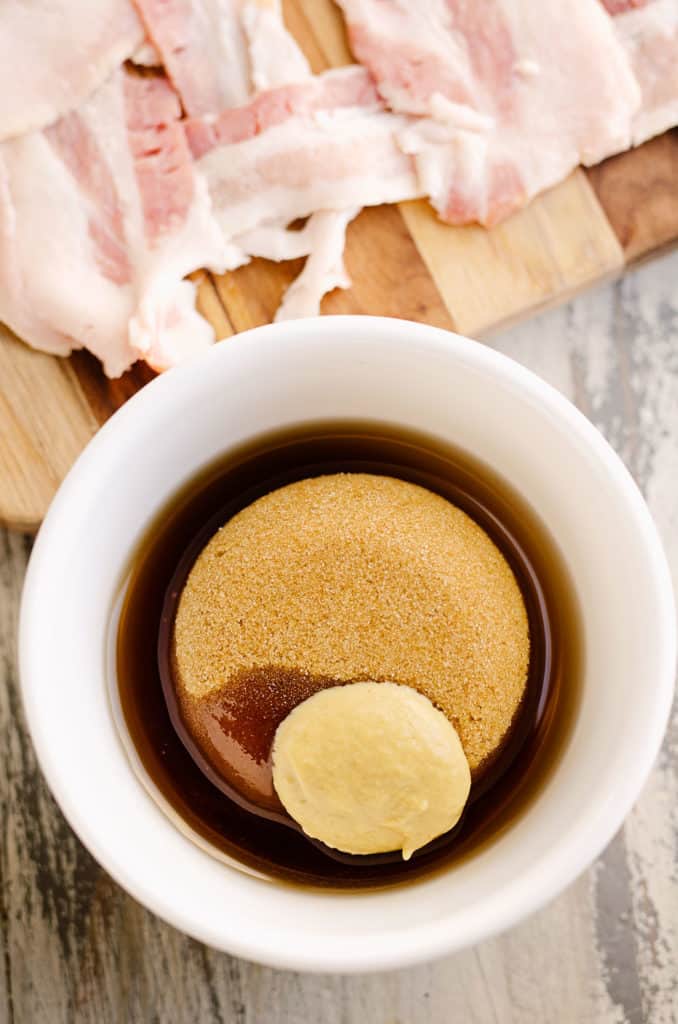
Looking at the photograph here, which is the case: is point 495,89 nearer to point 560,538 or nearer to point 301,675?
point 560,538

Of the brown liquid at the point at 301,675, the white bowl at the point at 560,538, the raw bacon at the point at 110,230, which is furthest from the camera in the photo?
the raw bacon at the point at 110,230

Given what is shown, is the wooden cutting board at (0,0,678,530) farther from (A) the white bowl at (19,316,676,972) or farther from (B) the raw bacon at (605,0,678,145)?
(A) the white bowl at (19,316,676,972)

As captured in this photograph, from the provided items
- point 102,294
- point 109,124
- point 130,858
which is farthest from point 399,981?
point 109,124

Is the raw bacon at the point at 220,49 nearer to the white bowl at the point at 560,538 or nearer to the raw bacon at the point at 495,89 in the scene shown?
the raw bacon at the point at 495,89

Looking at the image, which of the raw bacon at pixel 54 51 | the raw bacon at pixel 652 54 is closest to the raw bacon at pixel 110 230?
the raw bacon at pixel 54 51

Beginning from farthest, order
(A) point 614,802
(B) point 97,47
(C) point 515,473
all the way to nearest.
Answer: (B) point 97,47 < (C) point 515,473 < (A) point 614,802

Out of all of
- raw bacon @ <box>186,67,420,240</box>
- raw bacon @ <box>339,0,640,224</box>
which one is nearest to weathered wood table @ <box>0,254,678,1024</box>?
raw bacon @ <box>186,67,420,240</box>

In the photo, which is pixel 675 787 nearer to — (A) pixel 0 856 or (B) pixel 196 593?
(B) pixel 196 593
